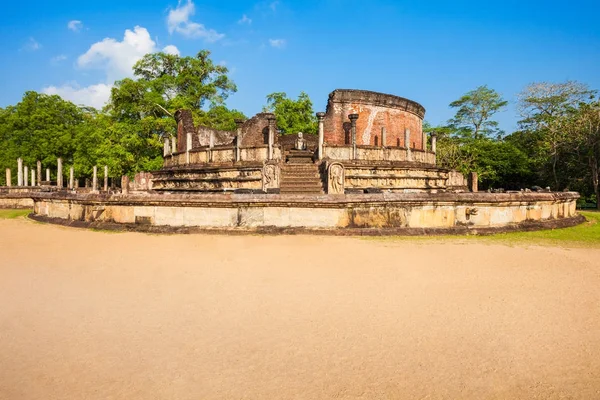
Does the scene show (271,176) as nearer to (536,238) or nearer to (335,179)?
(335,179)

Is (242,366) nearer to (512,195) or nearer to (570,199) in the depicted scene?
(512,195)

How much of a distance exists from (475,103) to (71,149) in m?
44.9

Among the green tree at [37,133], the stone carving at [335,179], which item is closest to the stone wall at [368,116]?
the stone carving at [335,179]

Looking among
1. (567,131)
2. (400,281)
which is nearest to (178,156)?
(400,281)

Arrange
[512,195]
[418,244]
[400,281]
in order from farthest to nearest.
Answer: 1. [512,195]
2. [418,244]
3. [400,281]

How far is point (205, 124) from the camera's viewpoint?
1077 inches

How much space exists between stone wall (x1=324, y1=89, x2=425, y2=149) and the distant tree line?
35.5ft

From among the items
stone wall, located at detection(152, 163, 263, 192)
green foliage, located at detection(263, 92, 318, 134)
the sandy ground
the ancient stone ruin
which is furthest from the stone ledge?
green foliage, located at detection(263, 92, 318, 134)

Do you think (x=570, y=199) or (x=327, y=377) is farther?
(x=570, y=199)

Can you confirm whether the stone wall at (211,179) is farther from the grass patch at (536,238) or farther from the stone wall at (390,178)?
the grass patch at (536,238)

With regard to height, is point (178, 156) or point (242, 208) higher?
point (178, 156)

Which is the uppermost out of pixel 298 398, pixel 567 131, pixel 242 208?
pixel 567 131

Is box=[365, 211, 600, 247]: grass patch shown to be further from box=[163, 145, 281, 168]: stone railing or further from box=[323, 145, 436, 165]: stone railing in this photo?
box=[163, 145, 281, 168]: stone railing

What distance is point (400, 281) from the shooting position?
424 cm
